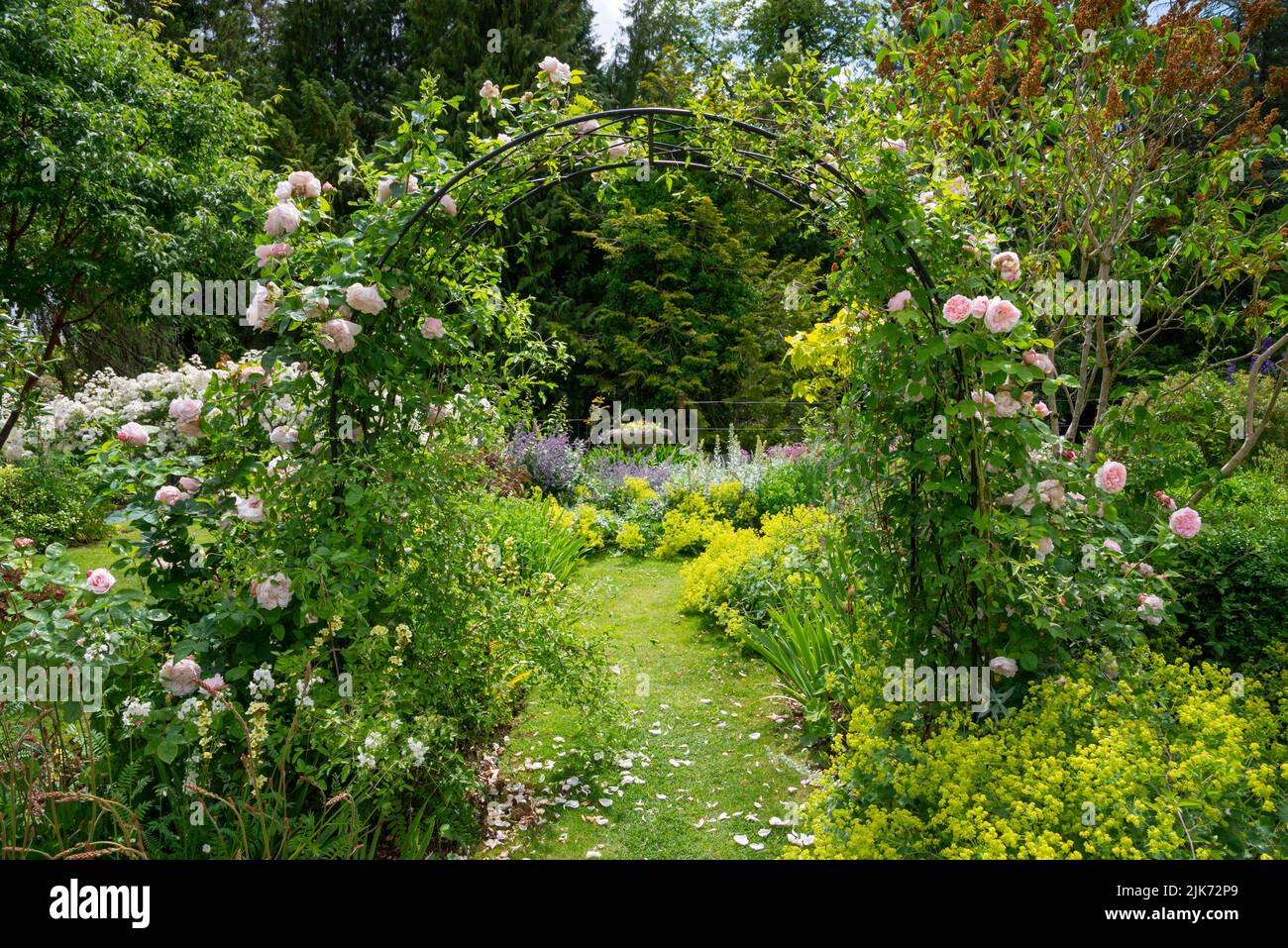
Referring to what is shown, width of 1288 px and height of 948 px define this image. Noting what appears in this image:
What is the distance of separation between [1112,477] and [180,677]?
9.97ft

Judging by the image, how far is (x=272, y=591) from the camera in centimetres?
242

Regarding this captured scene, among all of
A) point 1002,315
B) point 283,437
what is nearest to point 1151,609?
point 1002,315

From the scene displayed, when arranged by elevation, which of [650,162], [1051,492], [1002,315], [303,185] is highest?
[650,162]

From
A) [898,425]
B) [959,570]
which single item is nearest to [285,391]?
[898,425]

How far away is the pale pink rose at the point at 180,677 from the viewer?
2.32 m

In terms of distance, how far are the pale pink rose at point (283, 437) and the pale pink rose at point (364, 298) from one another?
531 mm

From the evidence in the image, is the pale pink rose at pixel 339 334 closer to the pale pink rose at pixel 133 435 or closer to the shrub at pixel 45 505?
the pale pink rose at pixel 133 435

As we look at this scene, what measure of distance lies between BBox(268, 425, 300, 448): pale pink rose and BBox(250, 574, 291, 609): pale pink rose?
52 cm

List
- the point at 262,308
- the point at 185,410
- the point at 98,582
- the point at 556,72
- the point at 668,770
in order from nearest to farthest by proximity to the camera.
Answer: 1. the point at 98,582
2. the point at 262,308
3. the point at 185,410
4. the point at 556,72
5. the point at 668,770

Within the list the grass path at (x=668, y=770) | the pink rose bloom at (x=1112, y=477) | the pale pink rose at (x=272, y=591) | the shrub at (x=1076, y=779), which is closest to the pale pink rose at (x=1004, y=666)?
the shrub at (x=1076, y=779)

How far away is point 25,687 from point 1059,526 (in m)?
3.28

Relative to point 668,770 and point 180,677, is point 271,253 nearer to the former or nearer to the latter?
point 180,677

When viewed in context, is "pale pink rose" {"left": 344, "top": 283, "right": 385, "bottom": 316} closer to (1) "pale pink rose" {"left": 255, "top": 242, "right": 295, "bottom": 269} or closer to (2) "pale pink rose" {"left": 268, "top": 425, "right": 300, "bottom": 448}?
Answer: (1) "pale pink rose" {"left": 255, "top": 242, "right": 295, "bottom": 269}

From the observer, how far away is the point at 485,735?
3.36 meters
